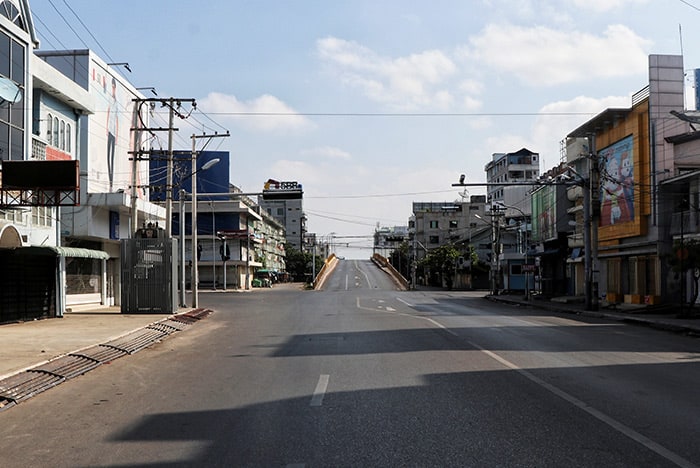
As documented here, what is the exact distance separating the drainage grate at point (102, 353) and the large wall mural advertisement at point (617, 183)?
2925 cm

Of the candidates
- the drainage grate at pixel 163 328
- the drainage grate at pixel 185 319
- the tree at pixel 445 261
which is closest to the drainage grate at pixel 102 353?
the drainage grate at pixel 163 328

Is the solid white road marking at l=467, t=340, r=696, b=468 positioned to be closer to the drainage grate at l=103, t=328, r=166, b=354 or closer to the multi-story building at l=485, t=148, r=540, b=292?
the drainage grate at l=103, t=328, r=166, b=354

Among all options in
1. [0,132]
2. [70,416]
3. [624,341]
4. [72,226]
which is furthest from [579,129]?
[70,416]

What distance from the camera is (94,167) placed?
35656 millimetres

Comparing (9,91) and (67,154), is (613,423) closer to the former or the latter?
(9,91)

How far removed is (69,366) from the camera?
14.2 meters

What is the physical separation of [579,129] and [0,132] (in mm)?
34247

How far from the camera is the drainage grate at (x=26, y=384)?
431 inches

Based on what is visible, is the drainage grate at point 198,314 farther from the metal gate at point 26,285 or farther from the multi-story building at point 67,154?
the metal gate at point 26,285

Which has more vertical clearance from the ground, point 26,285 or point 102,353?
point 26,285

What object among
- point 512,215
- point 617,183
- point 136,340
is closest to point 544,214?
point 617,183

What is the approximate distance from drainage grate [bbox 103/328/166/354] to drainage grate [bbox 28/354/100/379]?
235cm

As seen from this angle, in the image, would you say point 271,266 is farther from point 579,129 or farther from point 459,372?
point 459,372

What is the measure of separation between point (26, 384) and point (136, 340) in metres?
8.20
